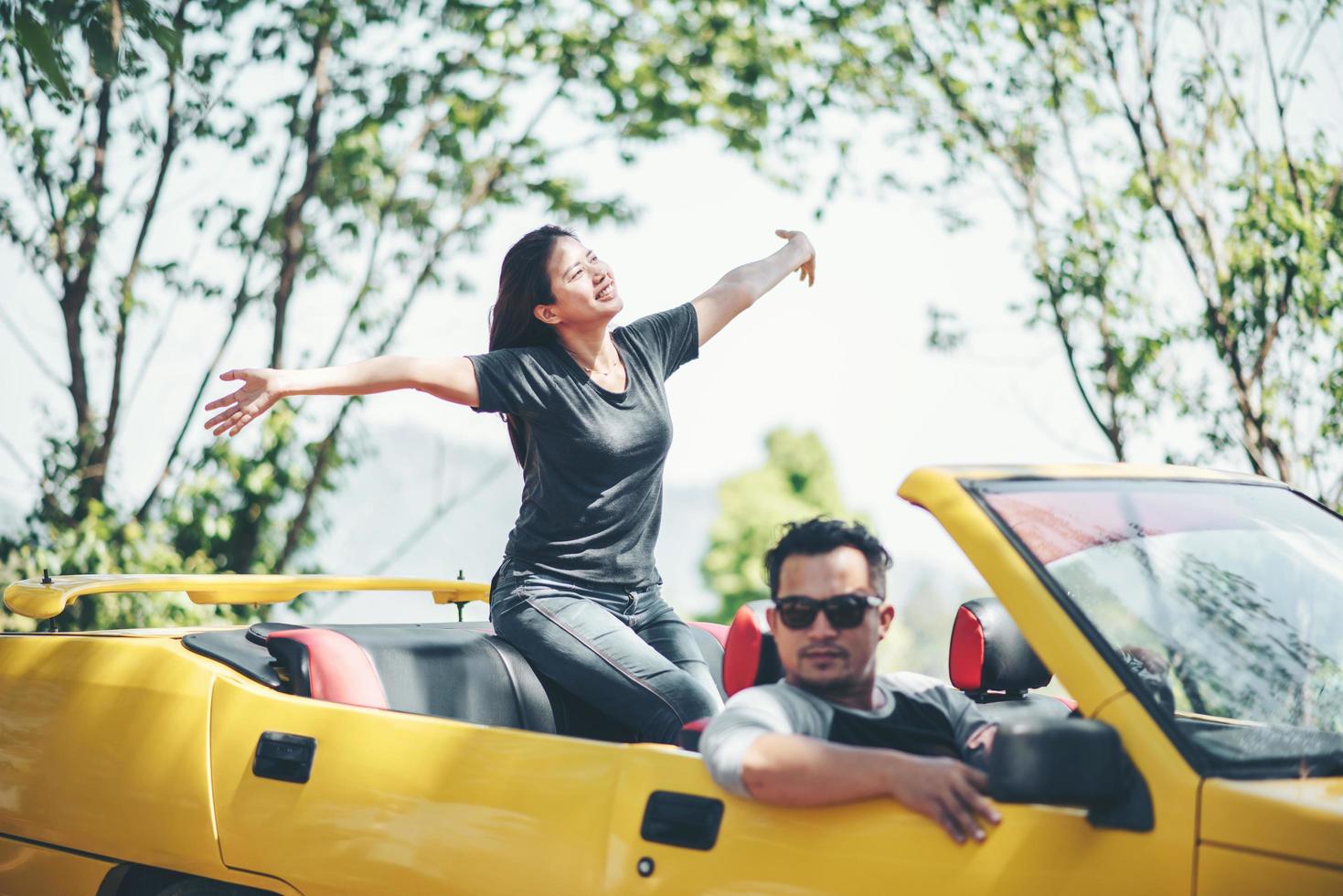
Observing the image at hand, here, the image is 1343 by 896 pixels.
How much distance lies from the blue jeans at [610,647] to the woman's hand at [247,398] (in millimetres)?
753

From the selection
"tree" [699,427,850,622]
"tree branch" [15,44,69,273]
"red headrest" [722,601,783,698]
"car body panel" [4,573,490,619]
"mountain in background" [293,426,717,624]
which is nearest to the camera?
"red headrest" [722,601,783,698]

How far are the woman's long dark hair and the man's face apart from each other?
1.28 metres

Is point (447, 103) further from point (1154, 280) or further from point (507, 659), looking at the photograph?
point (507, 659)

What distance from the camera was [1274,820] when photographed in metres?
1.82

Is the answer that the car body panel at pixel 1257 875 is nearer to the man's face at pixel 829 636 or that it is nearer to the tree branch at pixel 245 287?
the man's face at pixel 829 636

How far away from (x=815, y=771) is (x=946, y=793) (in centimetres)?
19

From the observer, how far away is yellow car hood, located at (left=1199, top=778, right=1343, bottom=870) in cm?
179

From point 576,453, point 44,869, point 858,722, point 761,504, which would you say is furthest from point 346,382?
point 761,504

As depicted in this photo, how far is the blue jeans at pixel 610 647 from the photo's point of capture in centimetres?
305

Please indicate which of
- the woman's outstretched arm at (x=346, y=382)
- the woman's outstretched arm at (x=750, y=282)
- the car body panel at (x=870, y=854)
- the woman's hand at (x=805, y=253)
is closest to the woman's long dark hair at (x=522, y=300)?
the woman's outstretched arm at (x=346, y=382)

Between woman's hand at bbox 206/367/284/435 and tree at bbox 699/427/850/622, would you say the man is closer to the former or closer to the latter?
woman's hand at bbox 206/367/284/435

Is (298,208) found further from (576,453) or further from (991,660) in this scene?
(991,660)

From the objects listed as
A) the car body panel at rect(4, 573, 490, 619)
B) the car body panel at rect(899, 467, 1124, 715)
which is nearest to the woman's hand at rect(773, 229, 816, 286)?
the car body panel at rect(4, 573, 490, 619)

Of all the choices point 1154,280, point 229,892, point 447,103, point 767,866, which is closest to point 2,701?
point 229,892
